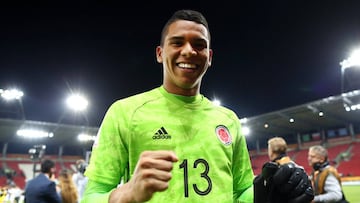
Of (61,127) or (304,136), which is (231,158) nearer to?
(61,127)

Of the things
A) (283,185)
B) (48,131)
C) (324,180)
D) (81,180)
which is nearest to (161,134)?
(283,185)

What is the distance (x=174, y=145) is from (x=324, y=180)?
412 cm

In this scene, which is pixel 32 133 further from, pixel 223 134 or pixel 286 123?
pixel 223 134

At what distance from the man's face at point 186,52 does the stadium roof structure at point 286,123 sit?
26.8 metres

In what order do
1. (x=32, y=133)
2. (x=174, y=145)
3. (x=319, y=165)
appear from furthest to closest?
(x=32, y=133)
(x=319, y=165)
(x=174, y=145)

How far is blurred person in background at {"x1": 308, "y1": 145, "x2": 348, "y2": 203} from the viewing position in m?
4.65

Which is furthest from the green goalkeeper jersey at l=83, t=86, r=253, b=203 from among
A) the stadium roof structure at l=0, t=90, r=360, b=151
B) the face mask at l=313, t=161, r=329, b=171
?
the stadium roof structure at l=0, t=90, r=360, b=151

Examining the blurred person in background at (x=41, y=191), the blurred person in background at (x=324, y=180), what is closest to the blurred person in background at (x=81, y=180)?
the blurred person in background at (x=41, y=191)

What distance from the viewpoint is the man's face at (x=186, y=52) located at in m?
1.50

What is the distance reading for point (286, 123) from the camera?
3284cm

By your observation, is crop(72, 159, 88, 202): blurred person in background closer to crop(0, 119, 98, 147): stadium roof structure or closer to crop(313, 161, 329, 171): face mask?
crop(313, 161, 329, 171): face mask

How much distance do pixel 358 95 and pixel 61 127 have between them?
25342mm

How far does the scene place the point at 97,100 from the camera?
3797 centimetres

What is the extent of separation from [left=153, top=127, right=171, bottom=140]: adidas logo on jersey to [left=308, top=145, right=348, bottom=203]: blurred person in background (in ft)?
12.6
